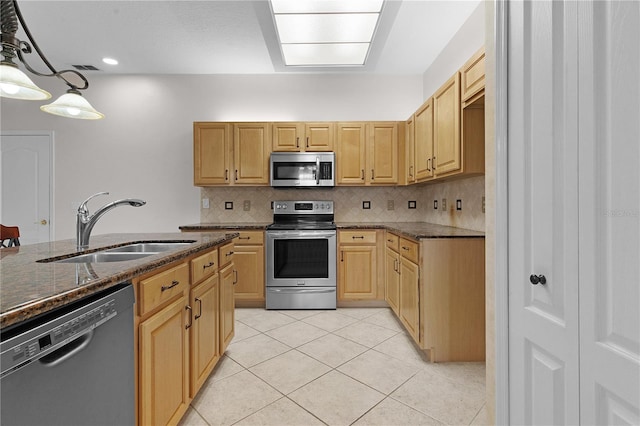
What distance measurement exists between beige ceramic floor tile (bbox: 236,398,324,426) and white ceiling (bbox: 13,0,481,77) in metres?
2.88

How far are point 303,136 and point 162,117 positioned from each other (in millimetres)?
1917

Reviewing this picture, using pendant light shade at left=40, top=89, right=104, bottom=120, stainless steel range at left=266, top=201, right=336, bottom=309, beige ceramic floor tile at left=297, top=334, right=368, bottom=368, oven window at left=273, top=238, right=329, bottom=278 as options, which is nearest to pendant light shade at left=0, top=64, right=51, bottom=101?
pendant light shade at left=40, top=89, right=104, bottom=120

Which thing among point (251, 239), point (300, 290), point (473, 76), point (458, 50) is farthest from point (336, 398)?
point (458, 50)

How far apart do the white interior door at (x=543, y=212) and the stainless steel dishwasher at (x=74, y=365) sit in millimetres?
1354

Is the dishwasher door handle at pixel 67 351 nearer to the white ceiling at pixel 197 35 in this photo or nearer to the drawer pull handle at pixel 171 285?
the drawer pull handle at pixel 171 285

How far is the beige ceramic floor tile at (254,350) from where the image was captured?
2.20 meters

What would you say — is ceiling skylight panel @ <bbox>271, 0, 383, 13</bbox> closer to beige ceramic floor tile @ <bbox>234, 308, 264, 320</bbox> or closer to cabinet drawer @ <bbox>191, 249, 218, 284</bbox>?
cabinet drawer @ <bbox>191, 249, 218, 284</bbox>

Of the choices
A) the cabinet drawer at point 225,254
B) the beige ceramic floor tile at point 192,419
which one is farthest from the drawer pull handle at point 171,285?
the beige ceramic floor tile at point 192,419

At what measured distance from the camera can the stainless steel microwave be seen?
3461 mm

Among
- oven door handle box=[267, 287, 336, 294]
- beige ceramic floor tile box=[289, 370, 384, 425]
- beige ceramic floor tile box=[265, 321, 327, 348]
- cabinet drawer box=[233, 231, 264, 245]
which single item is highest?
cabinet drawer box=[233, 231, 264, 245]

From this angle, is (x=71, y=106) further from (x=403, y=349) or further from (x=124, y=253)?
(x=403, y=349)

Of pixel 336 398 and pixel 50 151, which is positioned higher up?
pixel 50 151

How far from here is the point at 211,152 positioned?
3.52m

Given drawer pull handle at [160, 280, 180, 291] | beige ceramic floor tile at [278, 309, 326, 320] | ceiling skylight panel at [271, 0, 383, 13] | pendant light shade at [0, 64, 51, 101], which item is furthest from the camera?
beige ceramic floor tile at [278, 309, 326, 320]
